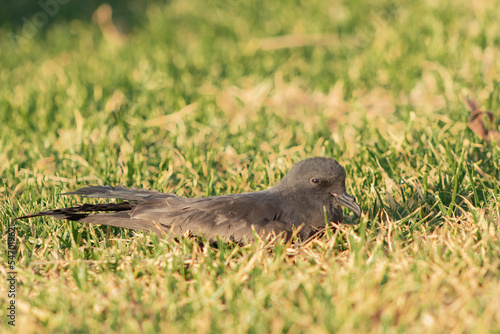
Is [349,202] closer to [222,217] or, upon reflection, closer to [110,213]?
[222,217]

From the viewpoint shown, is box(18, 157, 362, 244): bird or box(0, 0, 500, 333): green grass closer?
box(0, 0, 500, 333): green grass

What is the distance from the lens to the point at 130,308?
275 cm

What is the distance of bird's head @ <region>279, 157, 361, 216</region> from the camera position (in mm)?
3592

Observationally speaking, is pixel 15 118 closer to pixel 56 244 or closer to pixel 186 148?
pixel 186 148

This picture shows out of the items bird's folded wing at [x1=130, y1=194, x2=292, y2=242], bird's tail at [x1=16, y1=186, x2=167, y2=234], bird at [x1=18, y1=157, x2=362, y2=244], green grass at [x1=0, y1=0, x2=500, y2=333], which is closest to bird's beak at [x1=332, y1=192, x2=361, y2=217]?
bird at [x1=18, y1=157, x2=362, y2=244]

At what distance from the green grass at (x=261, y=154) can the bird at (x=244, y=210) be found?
115mm

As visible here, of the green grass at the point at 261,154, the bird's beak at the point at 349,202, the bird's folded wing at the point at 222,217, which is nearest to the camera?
the green grass at the point at 261,154

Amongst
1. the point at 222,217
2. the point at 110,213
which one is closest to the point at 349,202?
the point at 222,217

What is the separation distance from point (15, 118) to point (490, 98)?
478 centimetres

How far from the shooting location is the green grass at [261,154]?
2699mm

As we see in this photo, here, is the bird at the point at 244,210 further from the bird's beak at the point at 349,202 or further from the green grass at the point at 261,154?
the green grass at the point at 261,154

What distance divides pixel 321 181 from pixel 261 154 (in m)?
1.54

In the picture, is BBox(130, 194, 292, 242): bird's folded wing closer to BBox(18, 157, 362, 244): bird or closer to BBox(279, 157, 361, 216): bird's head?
BBox(18, 157, 362, 244): bird

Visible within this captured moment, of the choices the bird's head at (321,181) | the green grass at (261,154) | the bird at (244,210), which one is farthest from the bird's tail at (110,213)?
the bird's head at (321,181)
